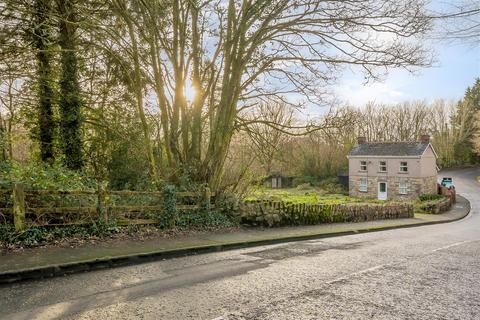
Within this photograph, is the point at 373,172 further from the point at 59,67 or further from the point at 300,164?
the point at 59,67

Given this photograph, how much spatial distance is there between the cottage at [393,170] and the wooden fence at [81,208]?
34.4 m

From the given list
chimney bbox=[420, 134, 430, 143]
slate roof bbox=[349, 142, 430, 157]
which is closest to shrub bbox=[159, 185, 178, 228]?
slate roof bbox=[349, 142, 430, 157]

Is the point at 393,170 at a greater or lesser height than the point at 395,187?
greater

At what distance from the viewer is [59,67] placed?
14.2 metres

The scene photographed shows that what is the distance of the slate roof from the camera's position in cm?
4072

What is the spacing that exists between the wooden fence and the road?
2714mm

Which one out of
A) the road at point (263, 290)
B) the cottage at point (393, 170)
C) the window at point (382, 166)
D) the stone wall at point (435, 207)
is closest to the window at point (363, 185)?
the cottage at point (393, 170)

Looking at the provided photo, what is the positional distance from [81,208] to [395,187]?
38.5 m

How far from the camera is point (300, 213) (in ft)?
50.1

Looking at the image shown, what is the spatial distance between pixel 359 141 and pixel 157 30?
39.1 m

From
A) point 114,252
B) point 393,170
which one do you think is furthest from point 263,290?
point 393,170

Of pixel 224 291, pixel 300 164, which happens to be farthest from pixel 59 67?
pixel 300 164

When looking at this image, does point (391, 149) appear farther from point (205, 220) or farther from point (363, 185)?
point (205, 220)

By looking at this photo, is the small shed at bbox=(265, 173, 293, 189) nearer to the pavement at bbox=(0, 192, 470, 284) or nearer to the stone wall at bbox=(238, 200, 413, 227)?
the stone wall at bbox=(238, 200, 413, 227)
